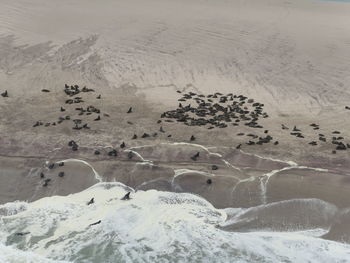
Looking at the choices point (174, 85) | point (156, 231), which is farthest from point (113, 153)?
point (174, 85)

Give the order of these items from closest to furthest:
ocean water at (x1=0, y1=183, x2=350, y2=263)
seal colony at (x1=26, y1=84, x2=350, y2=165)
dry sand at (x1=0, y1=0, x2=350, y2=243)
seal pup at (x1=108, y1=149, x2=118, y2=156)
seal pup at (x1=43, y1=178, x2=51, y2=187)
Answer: ocean water at (x1=0, y1=183, x2=350, y2=263) < seal pup at (x1=43, y1=178, x2=51, y2=187) < dry sand at (x1=0, y1=0, x2=350, y2=243) < seal pup at (x1=108, y1=149, x2=118, y2=156) < seal colony at (x1=26, y1=84, x2=350, y2=165)

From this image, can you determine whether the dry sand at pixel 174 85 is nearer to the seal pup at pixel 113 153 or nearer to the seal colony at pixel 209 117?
the seal colony at pixel 209 117

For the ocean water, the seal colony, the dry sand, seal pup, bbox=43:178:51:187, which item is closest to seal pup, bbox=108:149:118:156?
the seal colony

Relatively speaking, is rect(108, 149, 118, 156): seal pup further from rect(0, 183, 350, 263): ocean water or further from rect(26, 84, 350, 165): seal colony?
rect(0, 183, 350, 263): ocean water

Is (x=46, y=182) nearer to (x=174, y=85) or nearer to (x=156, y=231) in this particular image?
(x=156, y=231)

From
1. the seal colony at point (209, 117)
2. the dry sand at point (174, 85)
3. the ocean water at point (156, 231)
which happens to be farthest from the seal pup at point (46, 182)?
the seal colony at point (209, 117)

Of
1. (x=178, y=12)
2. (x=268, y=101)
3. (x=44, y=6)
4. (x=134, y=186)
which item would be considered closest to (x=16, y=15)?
(x=44, y=6)

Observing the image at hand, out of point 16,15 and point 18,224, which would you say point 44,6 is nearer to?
point 16,15

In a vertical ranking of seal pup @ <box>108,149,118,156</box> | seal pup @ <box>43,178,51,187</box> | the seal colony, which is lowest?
seal pup @ <box>43,178,51,187</box>
